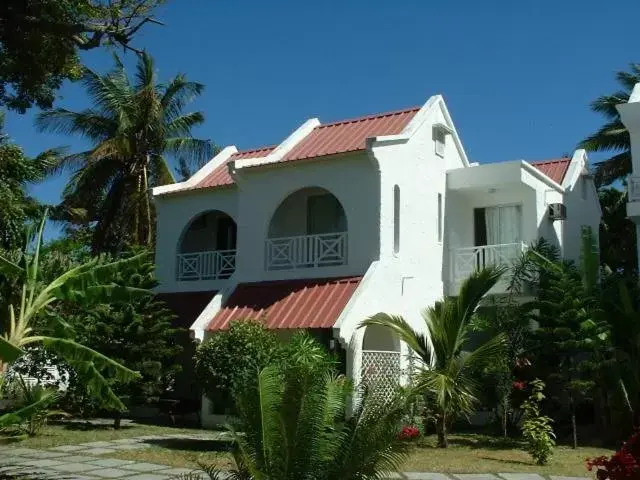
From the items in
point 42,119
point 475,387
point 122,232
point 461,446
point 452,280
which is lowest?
point 461,446

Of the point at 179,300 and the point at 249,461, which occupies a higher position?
the point at 179,300

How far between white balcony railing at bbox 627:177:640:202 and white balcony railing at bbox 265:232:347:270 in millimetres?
7888

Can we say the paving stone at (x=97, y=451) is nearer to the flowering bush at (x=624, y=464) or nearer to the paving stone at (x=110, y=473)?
the paving stone at (x=110, y=473)

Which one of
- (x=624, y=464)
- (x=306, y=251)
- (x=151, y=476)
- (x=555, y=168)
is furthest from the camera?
(x=555, y=168)

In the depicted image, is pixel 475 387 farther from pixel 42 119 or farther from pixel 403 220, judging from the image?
pixel 42 119

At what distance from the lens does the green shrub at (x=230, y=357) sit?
14219 millimetres

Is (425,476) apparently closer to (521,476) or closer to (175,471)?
(521,476)

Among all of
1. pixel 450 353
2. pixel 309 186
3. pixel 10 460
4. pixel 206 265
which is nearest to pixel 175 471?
pixel 10 460

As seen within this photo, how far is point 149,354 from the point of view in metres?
17.3

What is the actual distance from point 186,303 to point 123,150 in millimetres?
9540

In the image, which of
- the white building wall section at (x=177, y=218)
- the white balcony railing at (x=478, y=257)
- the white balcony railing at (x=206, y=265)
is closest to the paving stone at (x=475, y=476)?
the white balcony railing at (x=478, y=257)

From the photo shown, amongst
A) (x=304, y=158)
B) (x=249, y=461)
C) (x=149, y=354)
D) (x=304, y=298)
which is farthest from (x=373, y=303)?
(x=249, y=461)

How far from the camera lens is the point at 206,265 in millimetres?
21406

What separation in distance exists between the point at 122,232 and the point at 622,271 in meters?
19.2
